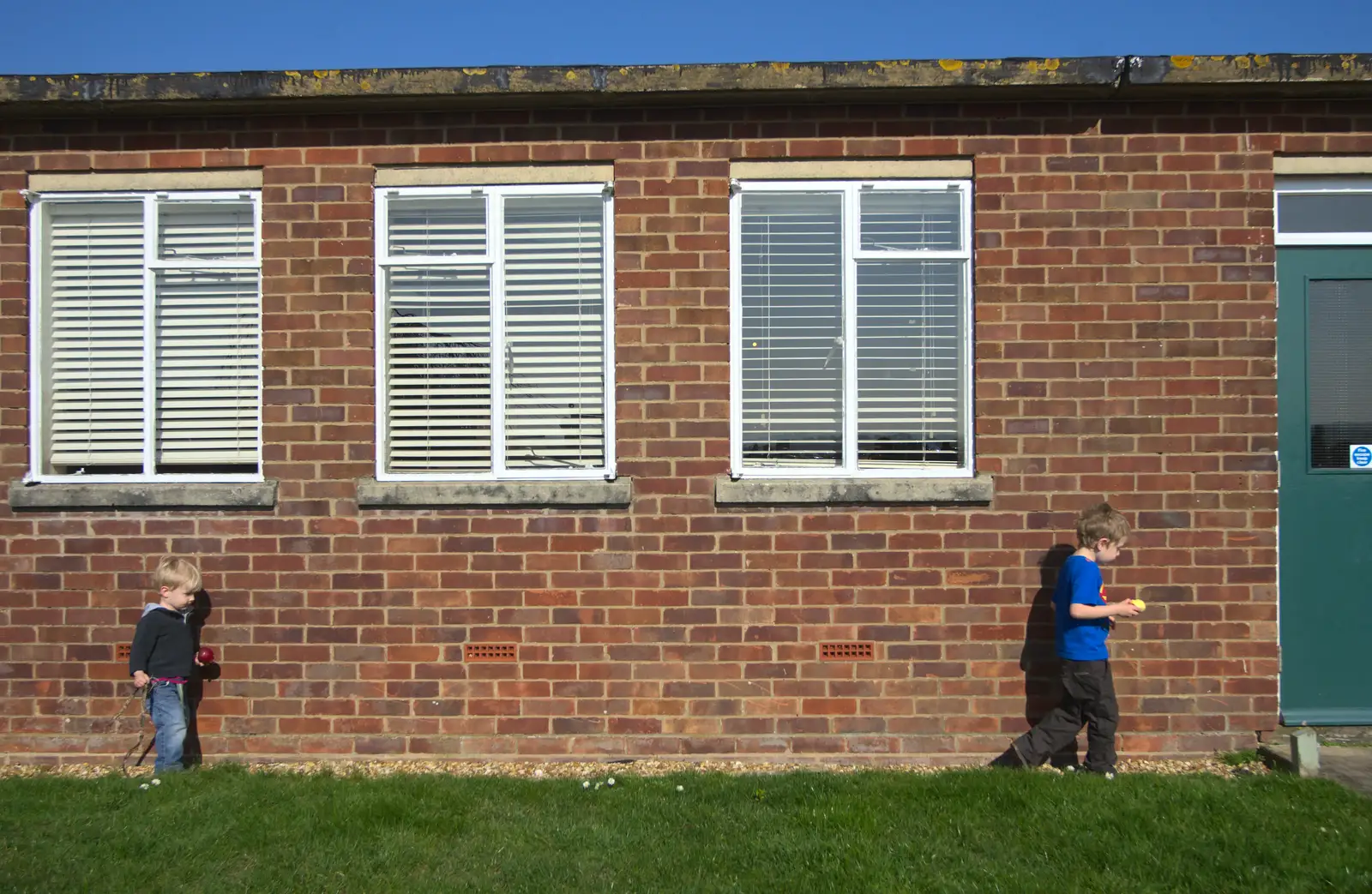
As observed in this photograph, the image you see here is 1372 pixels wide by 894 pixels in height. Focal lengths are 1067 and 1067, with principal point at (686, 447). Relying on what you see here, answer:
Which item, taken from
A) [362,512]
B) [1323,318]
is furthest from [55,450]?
[1323,318]

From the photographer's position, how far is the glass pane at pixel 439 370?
251 inches

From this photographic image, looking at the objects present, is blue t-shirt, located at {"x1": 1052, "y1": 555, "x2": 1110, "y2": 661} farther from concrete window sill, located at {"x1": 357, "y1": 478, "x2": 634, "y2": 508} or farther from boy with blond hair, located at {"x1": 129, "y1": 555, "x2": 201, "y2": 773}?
boy with blond hair, located at {"x1": 129, "y1": 555, "x2": 201, "y2": 773}

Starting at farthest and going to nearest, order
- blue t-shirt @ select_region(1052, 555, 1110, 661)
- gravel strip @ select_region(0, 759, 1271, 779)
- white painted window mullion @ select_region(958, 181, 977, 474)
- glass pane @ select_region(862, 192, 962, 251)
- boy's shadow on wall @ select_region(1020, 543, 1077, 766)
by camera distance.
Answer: glass pane @ select_region(862, 192, 962, 251) < white painted window mullion @ select_region(958, 181, 977, 474) < boy's shadow on wall @ select_region(1020, 543, 1077, 766) < gravel strip @ select_region(0, 759, 1271, 779) < blue t-shirt @ select_region(1052, 555, 1110, 661)

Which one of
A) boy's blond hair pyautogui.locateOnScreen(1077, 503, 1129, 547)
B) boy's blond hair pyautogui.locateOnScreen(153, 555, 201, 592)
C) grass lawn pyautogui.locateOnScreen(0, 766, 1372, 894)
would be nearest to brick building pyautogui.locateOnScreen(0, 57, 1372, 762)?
boy's blond hair pyautogui.locateOnScreen(153, 555, 201, 592)

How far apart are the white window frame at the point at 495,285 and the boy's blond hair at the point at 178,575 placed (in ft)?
3.80

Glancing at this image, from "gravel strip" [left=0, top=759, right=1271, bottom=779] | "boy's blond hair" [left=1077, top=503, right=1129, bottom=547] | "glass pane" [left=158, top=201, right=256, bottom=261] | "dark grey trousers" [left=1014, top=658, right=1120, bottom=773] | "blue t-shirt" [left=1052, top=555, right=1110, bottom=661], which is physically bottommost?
"gravel strip" [left=0, top=759, right=1271, bottom=779]

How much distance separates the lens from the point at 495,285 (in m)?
6.37

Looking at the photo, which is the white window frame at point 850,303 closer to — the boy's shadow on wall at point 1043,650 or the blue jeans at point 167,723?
the boy's shadow on wall at point 1043,650

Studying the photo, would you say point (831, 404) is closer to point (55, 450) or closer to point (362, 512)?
point (362, 512)

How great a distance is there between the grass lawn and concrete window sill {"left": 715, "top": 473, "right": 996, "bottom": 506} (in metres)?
1.51

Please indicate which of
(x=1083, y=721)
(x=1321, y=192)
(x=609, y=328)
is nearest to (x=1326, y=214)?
(x=1321, y=192)

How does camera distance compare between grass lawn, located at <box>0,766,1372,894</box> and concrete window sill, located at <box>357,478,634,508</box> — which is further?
concrete window sill, located at <box>357,478,634,508</box>

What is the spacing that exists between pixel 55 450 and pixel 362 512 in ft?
6.46

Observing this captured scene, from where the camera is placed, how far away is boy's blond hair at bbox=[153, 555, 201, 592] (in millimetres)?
5992
